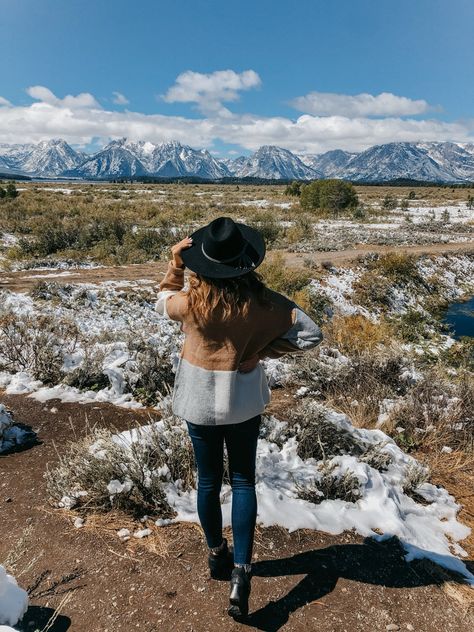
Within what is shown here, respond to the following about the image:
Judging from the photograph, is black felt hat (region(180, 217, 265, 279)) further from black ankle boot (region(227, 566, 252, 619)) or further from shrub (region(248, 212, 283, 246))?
shrub (region(248, 212, 283, 246))

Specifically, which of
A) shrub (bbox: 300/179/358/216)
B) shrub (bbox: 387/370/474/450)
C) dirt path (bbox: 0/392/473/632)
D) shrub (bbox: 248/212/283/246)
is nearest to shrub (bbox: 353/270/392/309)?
shrub (bbox: 248/212/283/246)

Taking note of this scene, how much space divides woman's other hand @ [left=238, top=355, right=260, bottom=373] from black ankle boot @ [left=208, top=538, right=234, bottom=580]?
3.81 ft

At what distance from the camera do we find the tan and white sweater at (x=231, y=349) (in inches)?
79.0

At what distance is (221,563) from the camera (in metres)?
2.51

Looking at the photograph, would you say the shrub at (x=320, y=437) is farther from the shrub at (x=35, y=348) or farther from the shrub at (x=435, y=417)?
the shrub at (x=35, y=348)

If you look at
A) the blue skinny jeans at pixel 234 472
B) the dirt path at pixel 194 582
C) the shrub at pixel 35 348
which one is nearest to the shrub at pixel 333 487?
the dirt path at pixel 194 582

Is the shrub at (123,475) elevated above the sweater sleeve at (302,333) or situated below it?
below

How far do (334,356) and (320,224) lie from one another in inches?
957

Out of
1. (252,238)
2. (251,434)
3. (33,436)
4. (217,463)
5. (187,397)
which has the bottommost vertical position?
(33,436)

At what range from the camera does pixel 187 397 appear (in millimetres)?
2156

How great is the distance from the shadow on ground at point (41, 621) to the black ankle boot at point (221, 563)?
820 millimetres

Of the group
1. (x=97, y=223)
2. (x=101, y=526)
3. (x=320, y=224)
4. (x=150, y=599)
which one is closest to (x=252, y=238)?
(x=150, y=599)

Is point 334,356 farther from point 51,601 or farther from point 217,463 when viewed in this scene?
point 51,601

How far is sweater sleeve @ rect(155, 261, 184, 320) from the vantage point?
2.09 meters
